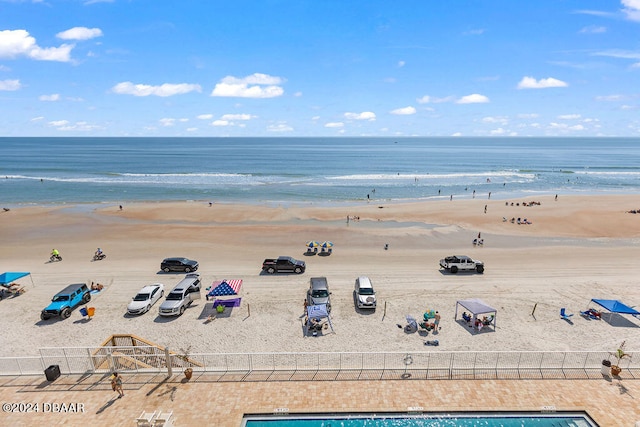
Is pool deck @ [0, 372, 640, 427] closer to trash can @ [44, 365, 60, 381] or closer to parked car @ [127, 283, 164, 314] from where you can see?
trash can @ [44, 365, 60, 381]

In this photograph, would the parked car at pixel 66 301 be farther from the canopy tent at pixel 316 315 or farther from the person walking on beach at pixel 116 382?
the canopy tent at pixel 316 315

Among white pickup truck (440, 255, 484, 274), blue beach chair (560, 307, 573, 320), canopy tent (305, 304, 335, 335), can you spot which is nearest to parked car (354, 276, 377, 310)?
canopy tent (305, 304, 335, 335)

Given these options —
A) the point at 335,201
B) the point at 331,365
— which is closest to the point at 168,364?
the point at 331,365

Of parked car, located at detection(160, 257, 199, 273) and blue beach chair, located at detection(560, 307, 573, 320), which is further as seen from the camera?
parked car, located at detection(160, 257, 199, 273)

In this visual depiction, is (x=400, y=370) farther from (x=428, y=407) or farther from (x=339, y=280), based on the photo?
(x=339, y=280)

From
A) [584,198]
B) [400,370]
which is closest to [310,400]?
[400,370]

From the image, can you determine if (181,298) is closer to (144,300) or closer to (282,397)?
(144,300)

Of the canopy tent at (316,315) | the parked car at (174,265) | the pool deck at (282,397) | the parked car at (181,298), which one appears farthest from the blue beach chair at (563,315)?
the parked car at (174,265)
